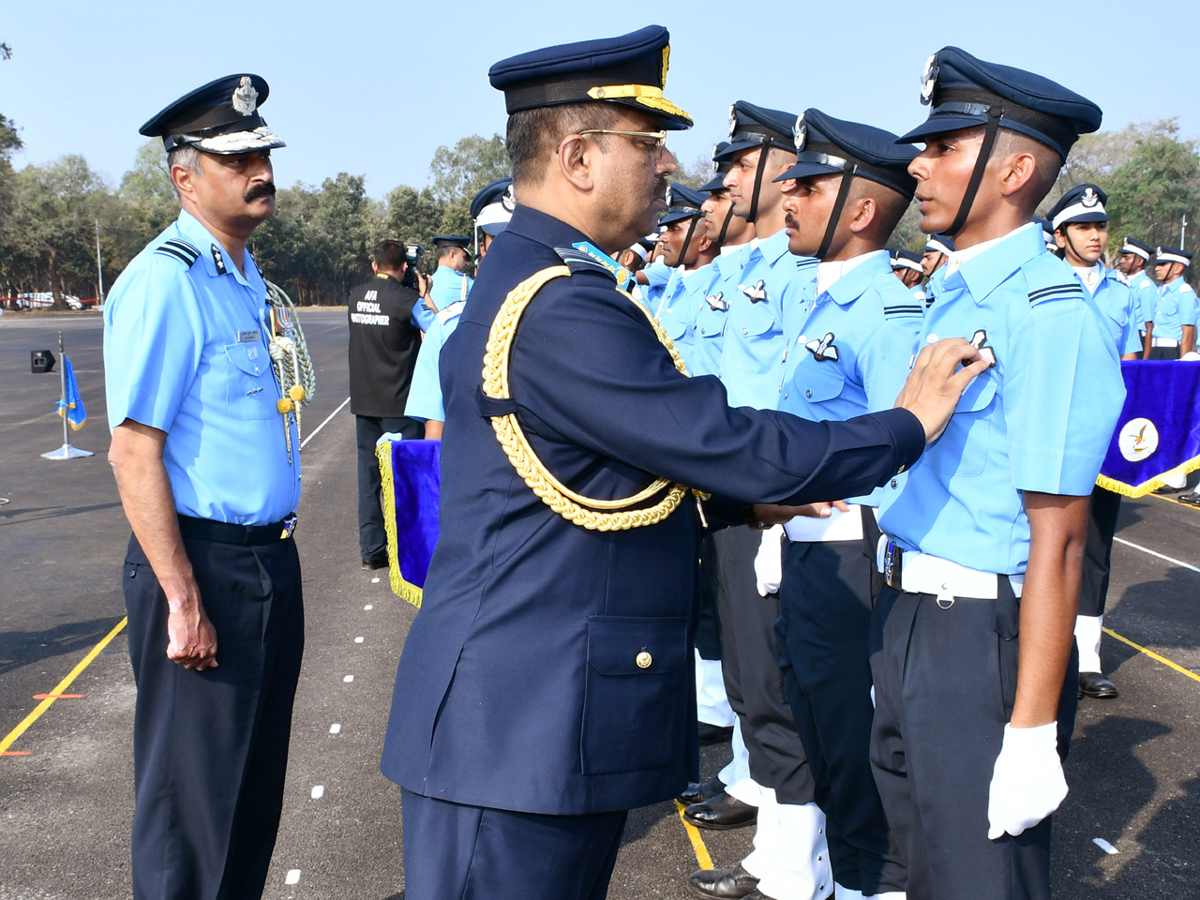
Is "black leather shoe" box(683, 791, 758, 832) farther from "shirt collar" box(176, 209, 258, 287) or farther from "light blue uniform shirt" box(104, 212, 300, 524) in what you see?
"shirt collar" box(176, 209, 258, 287)

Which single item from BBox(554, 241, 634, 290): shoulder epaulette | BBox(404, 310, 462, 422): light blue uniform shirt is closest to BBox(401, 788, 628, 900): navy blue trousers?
BBox(554, 241, 634, 290): shoulder epaulette

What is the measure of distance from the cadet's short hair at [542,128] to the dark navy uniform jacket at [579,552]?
0.18 m

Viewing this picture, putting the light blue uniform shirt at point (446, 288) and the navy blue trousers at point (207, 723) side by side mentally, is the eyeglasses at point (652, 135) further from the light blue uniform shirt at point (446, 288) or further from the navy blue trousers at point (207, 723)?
the light blue uniform shirt at point (446, 288)

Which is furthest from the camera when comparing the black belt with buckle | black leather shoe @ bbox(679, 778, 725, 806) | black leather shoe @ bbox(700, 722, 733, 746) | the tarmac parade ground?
A: black leather shoe @ bbox(700, 722, 733, 746)

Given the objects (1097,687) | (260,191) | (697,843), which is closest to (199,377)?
(260,191)

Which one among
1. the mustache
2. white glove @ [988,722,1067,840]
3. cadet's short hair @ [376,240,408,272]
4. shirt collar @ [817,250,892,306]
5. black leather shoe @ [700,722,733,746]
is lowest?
black leather shoe @ [700,722,733,746]

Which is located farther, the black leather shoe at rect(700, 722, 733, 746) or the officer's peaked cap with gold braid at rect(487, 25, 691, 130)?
the black leather shoe at rect(700, 722, 733, 746)

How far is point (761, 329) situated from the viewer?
153 inches

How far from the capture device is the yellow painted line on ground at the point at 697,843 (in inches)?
145

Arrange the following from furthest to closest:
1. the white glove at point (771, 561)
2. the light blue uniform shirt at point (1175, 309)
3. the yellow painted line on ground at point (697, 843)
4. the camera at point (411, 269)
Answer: the light blue uniform shirt at point (1175, 309) < the camera at point (411, 269) < the yellow painted line on ground at point (697, 843) < the white glove at point (771, 561)

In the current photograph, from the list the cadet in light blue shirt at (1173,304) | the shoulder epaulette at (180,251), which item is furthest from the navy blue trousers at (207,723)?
the cadet in light blue shirt at (1173,304)

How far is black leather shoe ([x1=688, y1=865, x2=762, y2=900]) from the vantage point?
3.42 metres

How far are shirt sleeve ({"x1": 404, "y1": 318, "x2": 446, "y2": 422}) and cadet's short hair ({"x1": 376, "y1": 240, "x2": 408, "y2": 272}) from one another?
261cm

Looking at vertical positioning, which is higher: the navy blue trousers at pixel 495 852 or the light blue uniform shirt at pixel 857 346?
the light blue uniform shirt at pixel 857 346
